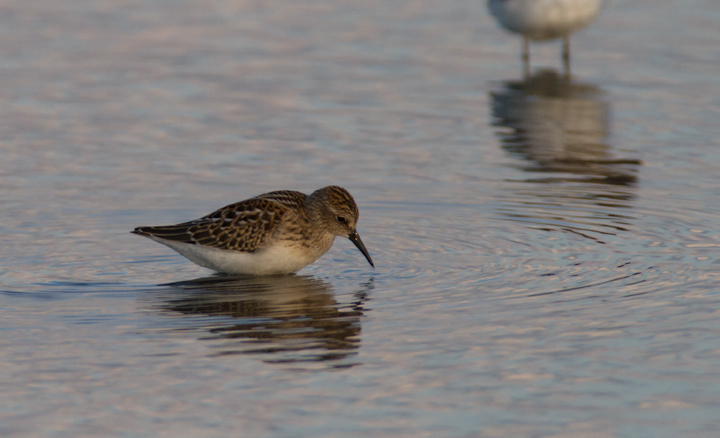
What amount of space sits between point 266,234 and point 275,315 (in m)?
1.43

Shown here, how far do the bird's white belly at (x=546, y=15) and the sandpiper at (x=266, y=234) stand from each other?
1170cm

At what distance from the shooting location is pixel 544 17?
22.1m

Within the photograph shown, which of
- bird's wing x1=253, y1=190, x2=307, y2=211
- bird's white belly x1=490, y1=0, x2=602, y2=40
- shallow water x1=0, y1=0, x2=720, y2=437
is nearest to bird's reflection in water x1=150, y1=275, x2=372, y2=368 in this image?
shallow water x1=0, y1=0, x2=720, y2=437

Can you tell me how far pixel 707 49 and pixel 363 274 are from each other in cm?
1371

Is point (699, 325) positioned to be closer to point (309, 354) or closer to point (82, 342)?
point (309, 354)

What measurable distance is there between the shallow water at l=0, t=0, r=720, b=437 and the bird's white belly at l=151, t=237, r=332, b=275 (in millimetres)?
148

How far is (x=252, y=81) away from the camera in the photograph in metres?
20.6

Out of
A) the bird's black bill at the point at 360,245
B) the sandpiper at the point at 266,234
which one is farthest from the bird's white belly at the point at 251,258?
the bird's black bill at the point at 360,245

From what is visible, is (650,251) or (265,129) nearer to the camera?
(650,251)

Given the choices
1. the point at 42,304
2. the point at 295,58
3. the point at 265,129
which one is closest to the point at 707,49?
the point at 295,58

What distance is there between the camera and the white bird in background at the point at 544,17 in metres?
22.1

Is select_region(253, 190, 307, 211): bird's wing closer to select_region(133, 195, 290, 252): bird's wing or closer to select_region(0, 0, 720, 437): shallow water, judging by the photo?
select_region(133, 195, 290, 252): bird's wing

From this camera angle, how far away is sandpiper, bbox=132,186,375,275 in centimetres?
1111

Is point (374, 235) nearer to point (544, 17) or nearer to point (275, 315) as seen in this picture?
Result: point (275, 315)
